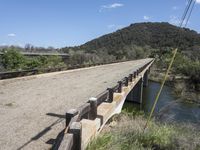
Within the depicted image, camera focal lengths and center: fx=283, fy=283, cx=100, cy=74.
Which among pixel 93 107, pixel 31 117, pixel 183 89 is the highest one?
pixel 93 107

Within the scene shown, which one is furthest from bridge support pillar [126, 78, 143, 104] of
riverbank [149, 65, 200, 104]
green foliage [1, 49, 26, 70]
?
green foliage [1, 49, 26, 70]

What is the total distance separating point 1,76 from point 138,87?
26.8 m

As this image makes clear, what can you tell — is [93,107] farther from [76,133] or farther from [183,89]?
[183,89]

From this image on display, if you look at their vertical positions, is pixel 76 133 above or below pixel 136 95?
above

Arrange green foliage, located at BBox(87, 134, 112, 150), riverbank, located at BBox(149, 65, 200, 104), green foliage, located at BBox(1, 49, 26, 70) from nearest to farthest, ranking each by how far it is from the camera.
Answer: green foliage, located at BBox(87, 134, 112, 150) → riverbank, located at BBox(149, 65, 200, 104) → green foliage, located at BBox(1, 49, 26, 70)

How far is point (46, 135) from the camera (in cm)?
606

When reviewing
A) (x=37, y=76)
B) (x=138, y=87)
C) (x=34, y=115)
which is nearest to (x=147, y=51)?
(x=138, y=87)

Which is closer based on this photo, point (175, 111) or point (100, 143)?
point (100, 143)

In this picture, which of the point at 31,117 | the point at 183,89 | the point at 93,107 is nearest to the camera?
the point at 93,107

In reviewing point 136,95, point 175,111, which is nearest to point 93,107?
point 175,111

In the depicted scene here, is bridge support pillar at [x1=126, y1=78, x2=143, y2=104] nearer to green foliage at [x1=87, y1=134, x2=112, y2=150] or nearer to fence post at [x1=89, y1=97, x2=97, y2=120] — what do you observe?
fence post at [x1=89, y1=97, x2=97, y2=120]

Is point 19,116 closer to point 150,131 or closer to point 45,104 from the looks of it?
point 45,104

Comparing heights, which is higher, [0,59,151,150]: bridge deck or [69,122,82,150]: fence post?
[69,122,82,150]: fence post

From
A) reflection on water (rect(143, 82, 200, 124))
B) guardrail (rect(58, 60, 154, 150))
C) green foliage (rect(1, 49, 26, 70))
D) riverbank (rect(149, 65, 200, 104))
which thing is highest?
guardrail (rect(58, 60, 154, 150))
